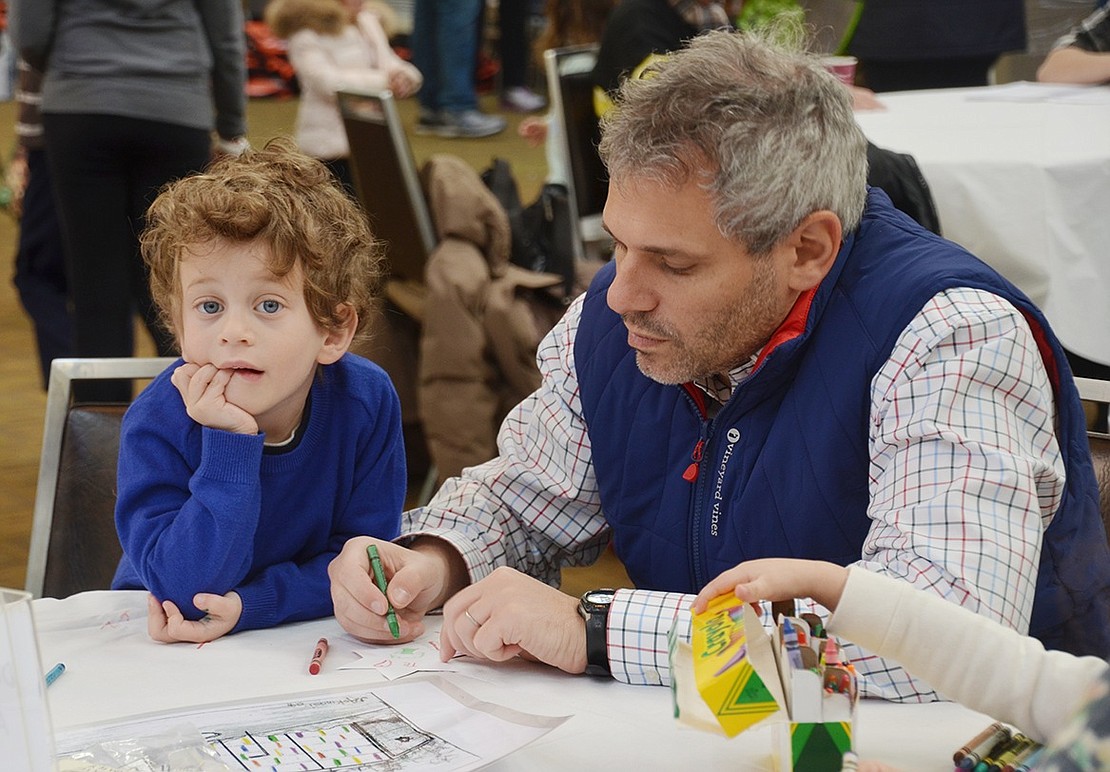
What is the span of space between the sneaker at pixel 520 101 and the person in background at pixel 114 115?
6846 mm

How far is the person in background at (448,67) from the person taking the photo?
30.0 feet

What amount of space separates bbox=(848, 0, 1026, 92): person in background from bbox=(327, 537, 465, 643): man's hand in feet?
10.1

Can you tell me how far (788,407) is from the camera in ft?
4.68

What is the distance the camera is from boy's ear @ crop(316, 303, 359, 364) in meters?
1.52

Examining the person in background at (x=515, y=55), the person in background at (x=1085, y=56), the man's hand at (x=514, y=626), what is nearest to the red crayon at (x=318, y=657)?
the man's hand at (x=514, y=626)

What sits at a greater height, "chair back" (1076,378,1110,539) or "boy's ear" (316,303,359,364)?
"boy's ear" (316,303,359,364)

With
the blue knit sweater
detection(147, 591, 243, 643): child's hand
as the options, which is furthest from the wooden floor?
detection(147, 591, 243, 643): child's hand

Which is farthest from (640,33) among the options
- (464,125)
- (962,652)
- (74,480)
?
(464,125)

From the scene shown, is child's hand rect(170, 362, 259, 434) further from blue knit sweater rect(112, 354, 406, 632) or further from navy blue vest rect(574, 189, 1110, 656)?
navy blue vest rect(574, 189, 1110, 656)

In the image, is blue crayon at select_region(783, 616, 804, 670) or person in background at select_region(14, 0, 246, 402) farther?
person in background at select_region(14, 0, 246, 402)

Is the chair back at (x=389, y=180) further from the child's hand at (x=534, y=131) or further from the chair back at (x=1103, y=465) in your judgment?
the chair back at (x=1103, y=465)

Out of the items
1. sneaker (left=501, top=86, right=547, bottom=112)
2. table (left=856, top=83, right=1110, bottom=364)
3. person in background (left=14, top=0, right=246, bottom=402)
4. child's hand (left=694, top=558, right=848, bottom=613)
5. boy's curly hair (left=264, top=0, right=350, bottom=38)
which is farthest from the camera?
sneaker (left=501, top=86, right=547, bottom=112)

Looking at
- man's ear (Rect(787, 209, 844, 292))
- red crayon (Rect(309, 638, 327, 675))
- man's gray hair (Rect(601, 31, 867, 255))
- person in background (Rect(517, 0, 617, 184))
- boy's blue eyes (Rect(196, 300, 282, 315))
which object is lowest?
red crayon (Rect(309, 638, 327, 675))

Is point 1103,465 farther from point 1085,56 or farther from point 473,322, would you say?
point 1085,56
